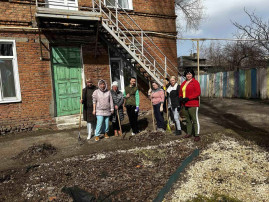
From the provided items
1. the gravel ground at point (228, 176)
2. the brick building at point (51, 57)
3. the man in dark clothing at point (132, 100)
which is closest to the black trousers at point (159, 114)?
the man in dark clothing at point (132, 100)

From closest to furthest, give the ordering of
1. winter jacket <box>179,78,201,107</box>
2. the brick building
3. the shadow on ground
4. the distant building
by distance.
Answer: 1. winter jacket <box>179,78,201,107</box>
2. the shadow on ground
3. the brick building
4. the distant building

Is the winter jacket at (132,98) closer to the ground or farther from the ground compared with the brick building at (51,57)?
closer to the ground

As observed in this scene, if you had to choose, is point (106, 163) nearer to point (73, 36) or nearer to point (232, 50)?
point (73, 36)

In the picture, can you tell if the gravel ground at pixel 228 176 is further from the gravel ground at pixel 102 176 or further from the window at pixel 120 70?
the window at pixel 120 70

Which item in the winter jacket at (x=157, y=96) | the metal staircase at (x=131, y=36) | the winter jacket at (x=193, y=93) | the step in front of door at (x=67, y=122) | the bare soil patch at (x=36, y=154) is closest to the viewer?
the bare soil patch at (x=36, y=154)

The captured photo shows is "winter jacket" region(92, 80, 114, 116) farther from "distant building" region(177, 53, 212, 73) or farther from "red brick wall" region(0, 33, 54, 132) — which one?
"distant building" region(177, 53, 212, 73)

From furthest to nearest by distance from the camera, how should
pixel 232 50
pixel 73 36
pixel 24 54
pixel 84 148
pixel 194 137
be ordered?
pixel 232 50, pixel 73 36, pixel 24 54, pixel 194 137, pixel 84 148

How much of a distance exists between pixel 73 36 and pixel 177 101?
16.0 ft

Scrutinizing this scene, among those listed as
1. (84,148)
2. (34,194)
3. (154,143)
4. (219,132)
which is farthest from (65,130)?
(219,132)

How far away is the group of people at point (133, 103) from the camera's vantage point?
537cm

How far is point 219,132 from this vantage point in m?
6.21

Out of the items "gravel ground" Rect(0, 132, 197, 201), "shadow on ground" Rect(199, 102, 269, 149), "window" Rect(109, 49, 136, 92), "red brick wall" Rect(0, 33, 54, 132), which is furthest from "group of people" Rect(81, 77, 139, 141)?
"shadow on ground" Rect(199, 102, 269, 149)

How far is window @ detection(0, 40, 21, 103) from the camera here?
7.00m

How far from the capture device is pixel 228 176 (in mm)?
3697
